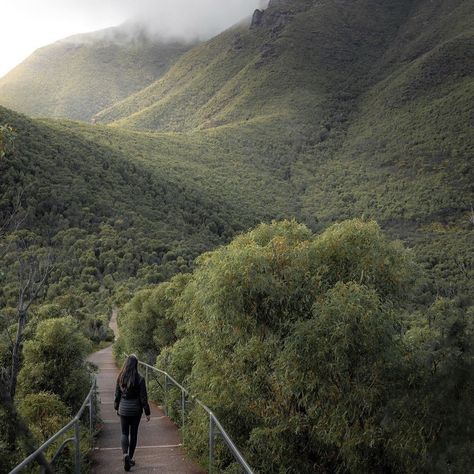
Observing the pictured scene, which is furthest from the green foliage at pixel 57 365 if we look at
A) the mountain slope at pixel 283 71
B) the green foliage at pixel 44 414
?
the mountain slope at pixel 283 71

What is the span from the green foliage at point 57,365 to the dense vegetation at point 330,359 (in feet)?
14.0

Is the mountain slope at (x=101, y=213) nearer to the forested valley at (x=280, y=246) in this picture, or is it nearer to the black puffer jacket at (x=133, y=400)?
the forested valley at (x=280, y=246)

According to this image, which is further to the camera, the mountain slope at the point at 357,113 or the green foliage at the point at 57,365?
the mountain slope at the point at 357,113

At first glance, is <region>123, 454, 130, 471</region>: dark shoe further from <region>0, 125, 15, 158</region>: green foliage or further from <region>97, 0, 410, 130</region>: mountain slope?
<region>97, 0, 410, 130</region>: mountain slope

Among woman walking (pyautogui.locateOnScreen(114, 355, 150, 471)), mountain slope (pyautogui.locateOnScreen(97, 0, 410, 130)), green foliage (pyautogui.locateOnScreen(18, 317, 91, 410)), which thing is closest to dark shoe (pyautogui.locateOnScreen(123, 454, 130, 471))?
woman walking (pyautogui.locateOnScreen(114, 355, 150, 471))

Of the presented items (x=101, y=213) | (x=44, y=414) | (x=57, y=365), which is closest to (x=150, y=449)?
(x=44, y=414)

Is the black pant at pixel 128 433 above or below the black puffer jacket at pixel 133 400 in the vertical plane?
below

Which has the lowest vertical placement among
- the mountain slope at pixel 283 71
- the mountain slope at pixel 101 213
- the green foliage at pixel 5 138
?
the mountain slope at pixel 101 213

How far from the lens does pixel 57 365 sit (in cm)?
1398

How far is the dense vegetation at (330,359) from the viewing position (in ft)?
26.8

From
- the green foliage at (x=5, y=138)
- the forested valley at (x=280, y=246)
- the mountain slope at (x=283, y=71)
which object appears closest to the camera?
the green foliage at (x=5, y=138)

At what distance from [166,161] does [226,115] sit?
43.3m

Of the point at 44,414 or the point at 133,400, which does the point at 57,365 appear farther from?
the point at 133,400

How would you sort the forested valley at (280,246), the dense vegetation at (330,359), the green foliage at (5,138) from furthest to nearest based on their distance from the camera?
the forested valley at (280,246), the dense vegetation at (330,359), the green foliage at (5,138)
